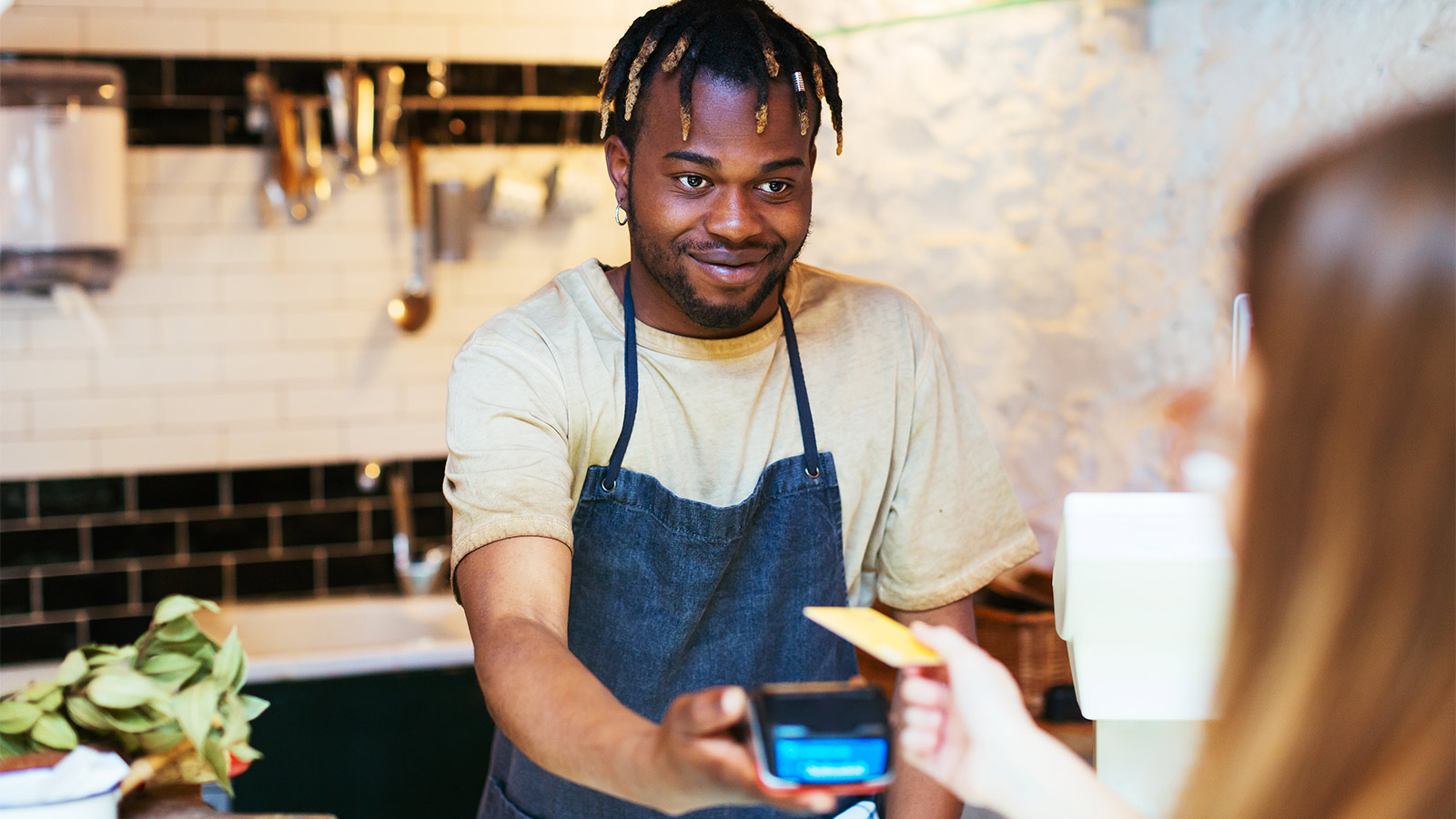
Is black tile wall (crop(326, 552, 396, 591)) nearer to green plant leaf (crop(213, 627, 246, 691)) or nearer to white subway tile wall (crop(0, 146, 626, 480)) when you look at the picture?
white subway tile wall (crop(0, 146, 626, 480))

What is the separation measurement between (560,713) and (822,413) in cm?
65

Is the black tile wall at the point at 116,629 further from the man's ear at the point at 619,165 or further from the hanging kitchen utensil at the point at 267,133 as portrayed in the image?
the man's ear at the point at 619,165

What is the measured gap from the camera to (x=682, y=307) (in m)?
1.47

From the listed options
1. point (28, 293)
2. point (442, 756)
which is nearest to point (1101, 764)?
point (442, 756)

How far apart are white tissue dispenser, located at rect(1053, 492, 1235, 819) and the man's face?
1.52 feet

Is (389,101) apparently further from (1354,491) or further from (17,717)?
(1354,491)

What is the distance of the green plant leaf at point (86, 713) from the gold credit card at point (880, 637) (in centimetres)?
105

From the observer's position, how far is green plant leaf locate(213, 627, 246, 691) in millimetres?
1555

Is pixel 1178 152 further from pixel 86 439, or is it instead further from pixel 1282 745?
pixel 86 439

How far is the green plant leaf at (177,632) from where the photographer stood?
62.1 inches

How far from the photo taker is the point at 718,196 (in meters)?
1.40

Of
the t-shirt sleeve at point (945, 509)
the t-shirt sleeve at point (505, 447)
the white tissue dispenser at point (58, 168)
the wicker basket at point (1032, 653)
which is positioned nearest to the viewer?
the t-shirt sleeve at point (505, 447)

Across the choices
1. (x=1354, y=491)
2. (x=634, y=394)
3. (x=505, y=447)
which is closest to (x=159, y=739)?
(x=505, y=447)

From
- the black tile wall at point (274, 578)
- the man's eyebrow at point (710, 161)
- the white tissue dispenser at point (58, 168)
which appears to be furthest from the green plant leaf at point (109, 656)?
the black tile wall at point (274, 578)
